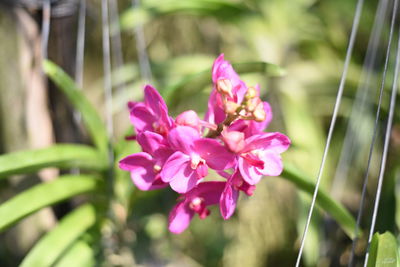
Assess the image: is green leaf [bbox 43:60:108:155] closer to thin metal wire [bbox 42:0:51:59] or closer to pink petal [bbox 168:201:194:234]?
thin metal wire [bbox 42:0:51:59]

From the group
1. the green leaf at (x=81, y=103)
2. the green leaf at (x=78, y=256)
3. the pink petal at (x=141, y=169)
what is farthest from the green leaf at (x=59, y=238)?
the pink petal at (x=141, y=169)

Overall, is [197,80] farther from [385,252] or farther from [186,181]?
[385,252]

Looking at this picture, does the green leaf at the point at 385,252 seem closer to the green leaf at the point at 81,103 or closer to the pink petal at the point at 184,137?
the pink petal at the point at 184,137

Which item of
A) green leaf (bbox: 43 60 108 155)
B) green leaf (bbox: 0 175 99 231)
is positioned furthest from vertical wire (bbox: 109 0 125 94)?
green leaf (bbox: 0 175 99 231)

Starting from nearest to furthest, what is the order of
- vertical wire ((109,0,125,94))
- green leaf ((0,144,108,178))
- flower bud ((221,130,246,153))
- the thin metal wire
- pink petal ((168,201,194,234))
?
flower bud ((221,130,246,153)), pink petal ((168,201,194,234)), green leaf ((0,144,108,178)), the thin metal wire, vertical wire ((109,0,125,94))

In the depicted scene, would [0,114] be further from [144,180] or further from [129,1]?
[129,1]

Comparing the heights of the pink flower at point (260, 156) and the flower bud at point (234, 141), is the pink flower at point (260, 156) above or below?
below
